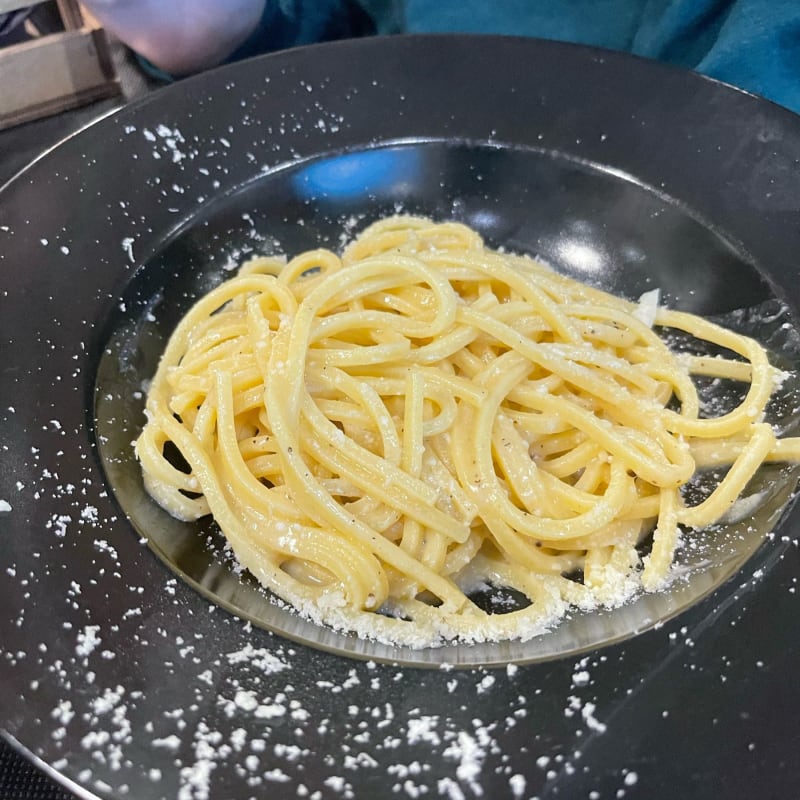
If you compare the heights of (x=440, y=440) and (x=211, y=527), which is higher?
(x=440, y=440)

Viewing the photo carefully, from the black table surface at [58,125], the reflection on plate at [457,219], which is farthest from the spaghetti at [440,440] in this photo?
the black table surface at [58,125]

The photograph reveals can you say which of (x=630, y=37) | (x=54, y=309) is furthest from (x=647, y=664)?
(x=630, y=37)

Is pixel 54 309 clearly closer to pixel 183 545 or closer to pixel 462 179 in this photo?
pixel 183 545

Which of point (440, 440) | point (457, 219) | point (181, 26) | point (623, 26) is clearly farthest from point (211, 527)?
point (623, 26)

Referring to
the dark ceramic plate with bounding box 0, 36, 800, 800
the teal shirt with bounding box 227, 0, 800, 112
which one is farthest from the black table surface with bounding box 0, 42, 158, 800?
the dark ceramic plate with bounding box 0, 36, 800, 800

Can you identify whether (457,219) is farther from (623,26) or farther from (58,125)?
(58,125)

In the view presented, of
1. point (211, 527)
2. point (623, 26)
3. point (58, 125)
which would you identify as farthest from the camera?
point (58, 125)

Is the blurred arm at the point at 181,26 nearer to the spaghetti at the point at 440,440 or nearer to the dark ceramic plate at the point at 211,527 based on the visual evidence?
the dark ceramic plate at the point at 211,527
